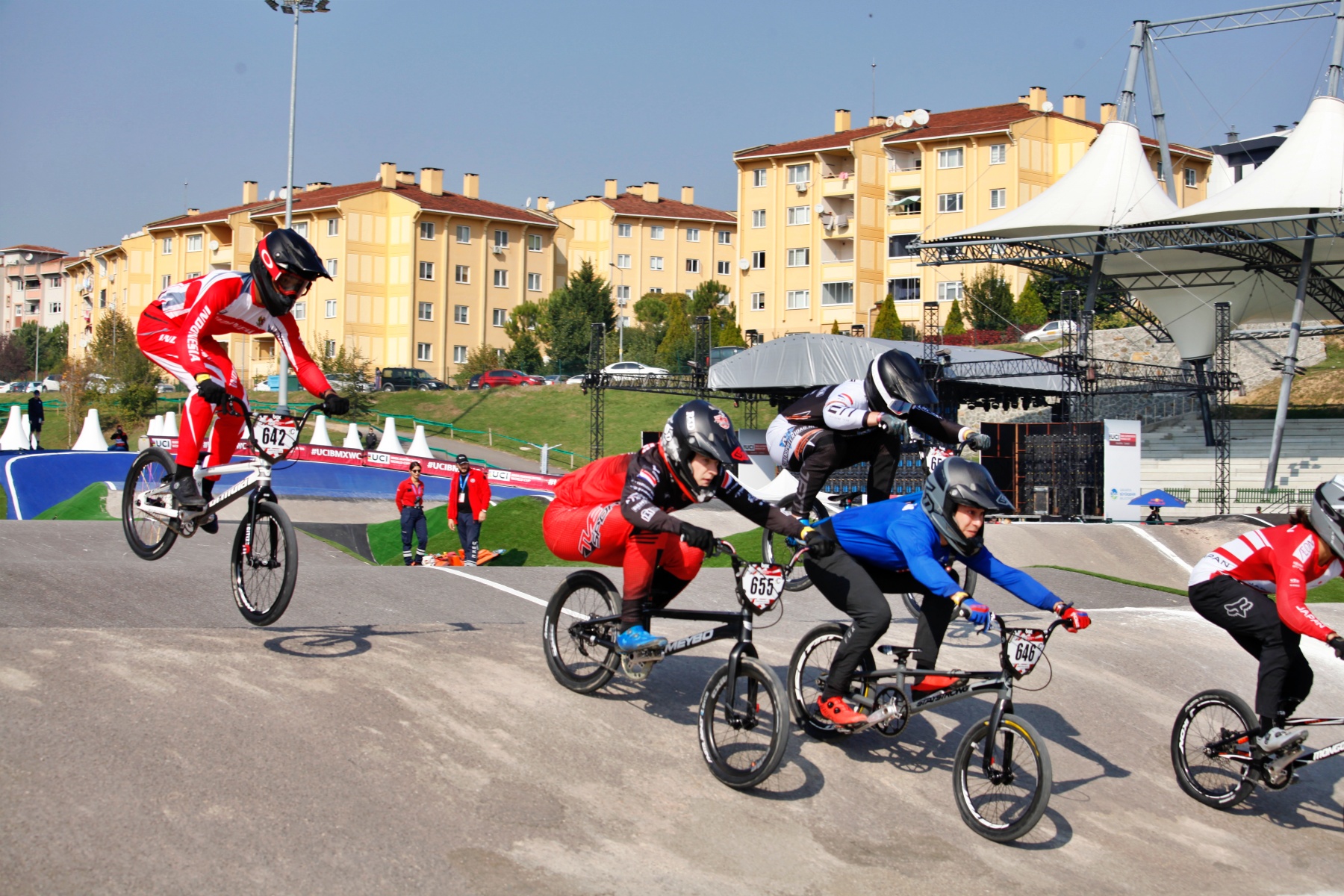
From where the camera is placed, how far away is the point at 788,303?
80938 millimetres

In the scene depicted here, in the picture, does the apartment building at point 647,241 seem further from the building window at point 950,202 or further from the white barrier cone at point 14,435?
the white barrier cone at point 14,435

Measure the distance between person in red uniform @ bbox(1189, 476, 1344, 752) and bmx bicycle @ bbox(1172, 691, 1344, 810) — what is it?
0.08 m

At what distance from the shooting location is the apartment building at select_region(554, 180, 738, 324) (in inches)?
3814

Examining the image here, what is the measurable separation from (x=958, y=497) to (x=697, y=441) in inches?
56.5

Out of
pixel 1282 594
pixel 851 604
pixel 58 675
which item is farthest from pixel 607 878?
pixel 1282 594

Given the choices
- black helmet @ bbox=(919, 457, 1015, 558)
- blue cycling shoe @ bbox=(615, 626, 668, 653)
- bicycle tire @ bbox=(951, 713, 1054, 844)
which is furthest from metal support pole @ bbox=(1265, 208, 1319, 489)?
blue cycling shoe @ bbox=(615, 626, 668, 653)

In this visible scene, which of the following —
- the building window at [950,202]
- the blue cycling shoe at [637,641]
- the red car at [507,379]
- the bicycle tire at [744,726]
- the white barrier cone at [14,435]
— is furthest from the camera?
the building window at [950,202]

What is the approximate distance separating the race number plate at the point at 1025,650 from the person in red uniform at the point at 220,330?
176 inches

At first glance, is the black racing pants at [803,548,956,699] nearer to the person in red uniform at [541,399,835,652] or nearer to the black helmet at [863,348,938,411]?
the person in red uniform at [541,399,835,652]

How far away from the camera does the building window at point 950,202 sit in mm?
75000

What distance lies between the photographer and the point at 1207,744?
6957 millimetres

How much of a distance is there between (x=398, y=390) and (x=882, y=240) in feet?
114

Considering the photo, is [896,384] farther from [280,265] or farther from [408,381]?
[408,381]


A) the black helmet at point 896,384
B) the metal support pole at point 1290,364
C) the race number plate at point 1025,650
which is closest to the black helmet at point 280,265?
the black helmet at point 896,384
